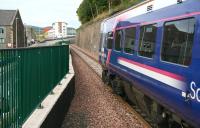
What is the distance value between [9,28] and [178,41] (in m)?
101

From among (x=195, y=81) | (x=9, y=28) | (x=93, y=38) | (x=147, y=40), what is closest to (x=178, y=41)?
(x=195, y=81)

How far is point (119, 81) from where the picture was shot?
14.4 metres

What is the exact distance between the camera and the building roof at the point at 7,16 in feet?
351

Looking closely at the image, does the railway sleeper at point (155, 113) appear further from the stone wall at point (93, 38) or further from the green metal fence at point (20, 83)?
the stone wall at point (93, 38)

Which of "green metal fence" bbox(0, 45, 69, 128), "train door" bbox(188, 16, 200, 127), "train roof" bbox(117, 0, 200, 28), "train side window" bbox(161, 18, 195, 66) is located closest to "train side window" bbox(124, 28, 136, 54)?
"train roof" bbox(117, 0, 200, 28)

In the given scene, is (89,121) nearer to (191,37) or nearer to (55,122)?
(55,122)

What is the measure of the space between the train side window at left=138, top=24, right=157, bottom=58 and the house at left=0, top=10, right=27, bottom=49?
94527 mm

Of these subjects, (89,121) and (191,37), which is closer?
(191,37)

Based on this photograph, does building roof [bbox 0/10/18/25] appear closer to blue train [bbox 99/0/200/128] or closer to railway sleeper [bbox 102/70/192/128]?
railway sleeper [bbox 102/70/192/128]

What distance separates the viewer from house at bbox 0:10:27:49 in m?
105

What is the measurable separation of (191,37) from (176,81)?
0.88m

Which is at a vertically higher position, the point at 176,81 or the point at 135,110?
the point at 176,81

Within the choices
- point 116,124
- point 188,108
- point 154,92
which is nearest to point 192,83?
point 188,108

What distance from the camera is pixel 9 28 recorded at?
105250 mm
